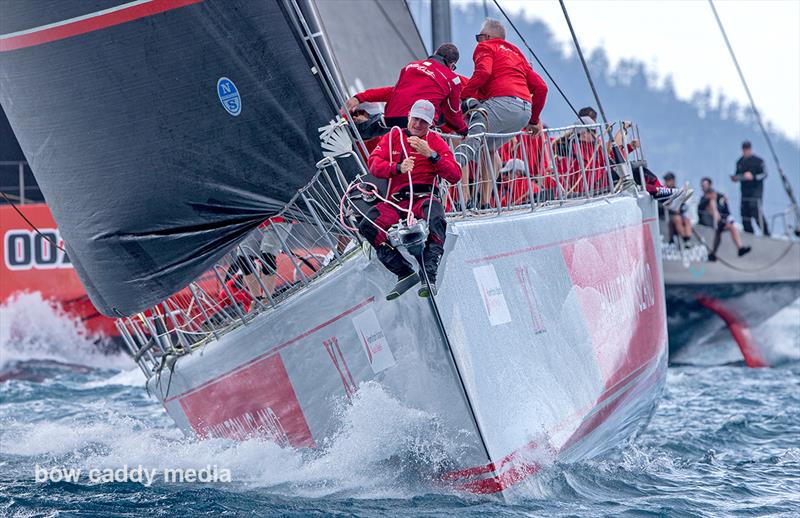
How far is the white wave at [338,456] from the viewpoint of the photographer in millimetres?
5398

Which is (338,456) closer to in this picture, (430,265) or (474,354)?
(474,354)

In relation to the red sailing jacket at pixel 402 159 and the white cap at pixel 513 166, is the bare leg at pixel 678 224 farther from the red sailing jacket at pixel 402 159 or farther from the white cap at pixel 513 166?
the red sailing jacket at pixel 402 159

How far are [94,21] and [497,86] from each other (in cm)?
223

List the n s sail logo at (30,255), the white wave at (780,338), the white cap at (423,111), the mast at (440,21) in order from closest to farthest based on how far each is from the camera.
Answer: the white cap at (423,111), the mast at (440,21), the n s sail logo at (30,255), the white wave at (780,338)

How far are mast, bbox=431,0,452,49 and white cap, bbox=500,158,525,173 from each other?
260 inches

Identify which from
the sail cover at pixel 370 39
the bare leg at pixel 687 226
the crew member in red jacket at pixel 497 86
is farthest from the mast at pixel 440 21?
the crew member in red jacket at pixel 497 86

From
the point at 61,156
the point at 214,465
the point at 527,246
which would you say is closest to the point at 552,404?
the point at 527,246

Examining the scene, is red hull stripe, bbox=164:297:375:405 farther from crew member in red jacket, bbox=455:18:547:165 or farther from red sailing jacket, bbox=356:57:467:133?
crew member in red jacket, bbox=455:18:547:165

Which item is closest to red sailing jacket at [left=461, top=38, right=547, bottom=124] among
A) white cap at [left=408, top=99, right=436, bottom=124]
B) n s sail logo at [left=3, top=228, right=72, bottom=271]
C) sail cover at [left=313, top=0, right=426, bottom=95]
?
white cap at [left=408, top=99, right=436, bottom=124]

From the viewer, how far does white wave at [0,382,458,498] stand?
540 cm

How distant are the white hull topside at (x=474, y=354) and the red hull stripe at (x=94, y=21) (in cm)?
162

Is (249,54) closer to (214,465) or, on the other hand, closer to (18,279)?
(214,465)

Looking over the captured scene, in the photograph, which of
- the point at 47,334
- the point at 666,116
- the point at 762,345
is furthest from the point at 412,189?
the point at 666,116

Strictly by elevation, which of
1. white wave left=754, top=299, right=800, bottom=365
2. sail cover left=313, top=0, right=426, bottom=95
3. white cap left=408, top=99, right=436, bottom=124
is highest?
sail cover left=313, top=0, right=426, bottom=95
